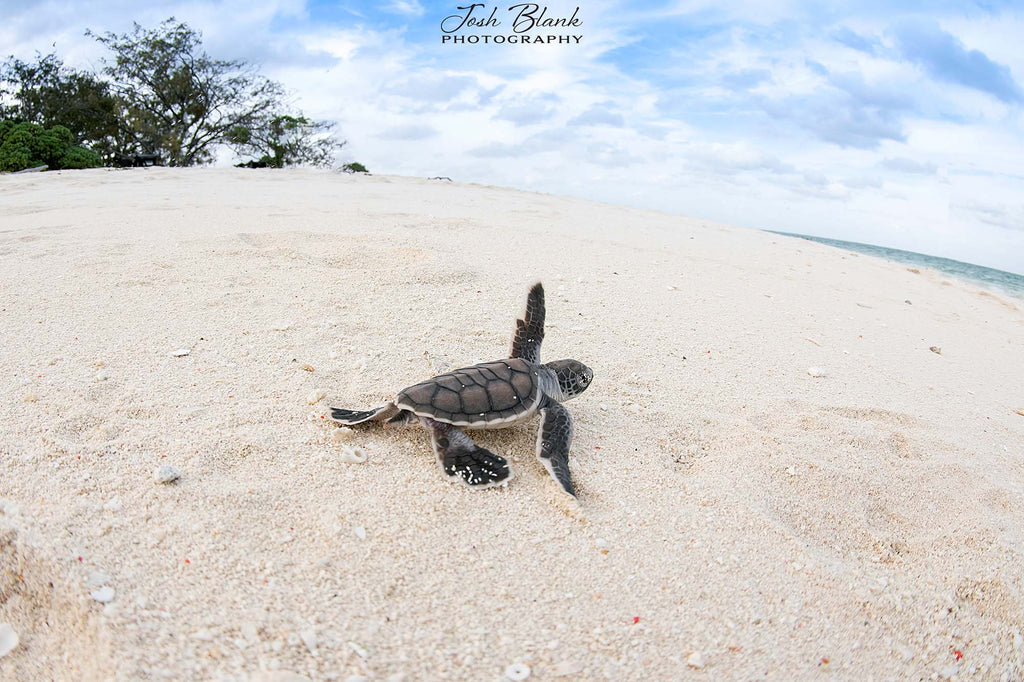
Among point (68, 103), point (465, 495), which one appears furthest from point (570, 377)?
point (68, 103)

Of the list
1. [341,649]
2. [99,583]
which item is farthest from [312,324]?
[341,649]

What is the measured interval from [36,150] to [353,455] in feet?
55.0

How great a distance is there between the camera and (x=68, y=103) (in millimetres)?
19797

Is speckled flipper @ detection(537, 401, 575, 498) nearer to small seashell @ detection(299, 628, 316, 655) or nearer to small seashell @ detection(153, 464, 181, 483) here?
small seashell @ detection(299, 628, 316, 655)

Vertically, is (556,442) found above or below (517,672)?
above

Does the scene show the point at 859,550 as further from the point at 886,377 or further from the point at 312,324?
the point at 312,324

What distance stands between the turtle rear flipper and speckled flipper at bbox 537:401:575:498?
0.56 meters

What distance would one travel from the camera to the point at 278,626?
5.00ft

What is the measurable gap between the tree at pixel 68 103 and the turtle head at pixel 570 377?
22580 mm

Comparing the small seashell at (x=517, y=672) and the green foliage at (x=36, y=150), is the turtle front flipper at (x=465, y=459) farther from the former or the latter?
the green foliage at (x=36, y=150)

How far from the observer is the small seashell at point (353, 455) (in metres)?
2.20

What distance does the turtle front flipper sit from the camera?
7.07 ft

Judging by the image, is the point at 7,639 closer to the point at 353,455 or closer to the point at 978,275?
the point at 353,455

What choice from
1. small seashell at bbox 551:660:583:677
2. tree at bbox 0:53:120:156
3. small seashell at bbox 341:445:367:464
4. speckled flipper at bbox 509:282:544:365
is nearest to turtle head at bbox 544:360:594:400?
speckled flipper at bbox 509:282:544:365
